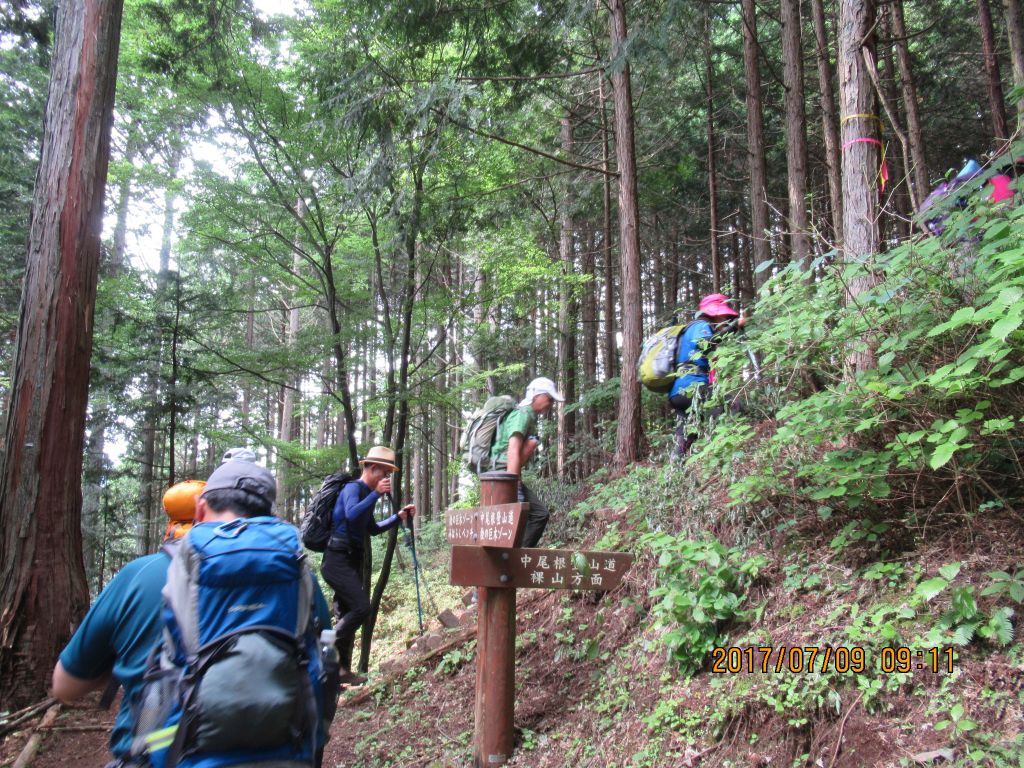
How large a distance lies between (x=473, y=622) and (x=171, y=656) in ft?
17.4

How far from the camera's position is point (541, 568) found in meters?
4.26

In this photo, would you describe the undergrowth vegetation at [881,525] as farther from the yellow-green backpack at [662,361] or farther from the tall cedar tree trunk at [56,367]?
the tall cedar tree trunk at [56,367]

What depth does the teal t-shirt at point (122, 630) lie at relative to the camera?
224 centimetres

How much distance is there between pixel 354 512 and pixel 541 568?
2.58 metres

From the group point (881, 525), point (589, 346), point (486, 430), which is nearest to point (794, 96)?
point (486, 430)

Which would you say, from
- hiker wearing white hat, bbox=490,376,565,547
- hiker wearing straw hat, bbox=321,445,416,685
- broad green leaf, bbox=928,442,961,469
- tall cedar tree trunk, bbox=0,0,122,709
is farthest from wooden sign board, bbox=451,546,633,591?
tall cedar tree trunk, bbox=0,0,122,709

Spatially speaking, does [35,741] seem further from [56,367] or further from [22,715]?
[56,367]

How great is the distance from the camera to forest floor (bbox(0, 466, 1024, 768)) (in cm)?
290

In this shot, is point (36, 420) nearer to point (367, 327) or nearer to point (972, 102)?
point (367, 327)

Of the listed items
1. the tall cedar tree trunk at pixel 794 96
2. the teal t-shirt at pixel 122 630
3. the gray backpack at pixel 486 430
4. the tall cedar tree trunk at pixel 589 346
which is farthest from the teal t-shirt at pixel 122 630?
the tall cedar tree trunk at pixel 589 346

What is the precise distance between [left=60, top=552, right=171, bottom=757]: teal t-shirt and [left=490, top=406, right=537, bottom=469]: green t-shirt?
12.9 ft

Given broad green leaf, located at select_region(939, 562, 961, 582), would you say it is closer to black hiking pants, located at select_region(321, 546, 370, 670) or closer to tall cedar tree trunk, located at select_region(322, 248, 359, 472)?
black hiking pants, located at select_region(321, 546, 370, 670)

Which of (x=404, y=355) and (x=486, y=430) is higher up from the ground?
(x=404, y=355)

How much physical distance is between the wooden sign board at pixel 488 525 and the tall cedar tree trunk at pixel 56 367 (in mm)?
3212
